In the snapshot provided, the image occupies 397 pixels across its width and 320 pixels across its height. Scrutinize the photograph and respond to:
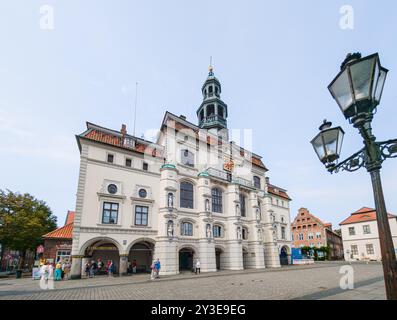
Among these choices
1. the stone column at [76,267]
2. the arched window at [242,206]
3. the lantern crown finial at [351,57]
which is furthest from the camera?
the arched window at [242,206]

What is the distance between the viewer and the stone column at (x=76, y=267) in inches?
754

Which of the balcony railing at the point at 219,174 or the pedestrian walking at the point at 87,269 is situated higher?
the balcony railing at the point at 219,174

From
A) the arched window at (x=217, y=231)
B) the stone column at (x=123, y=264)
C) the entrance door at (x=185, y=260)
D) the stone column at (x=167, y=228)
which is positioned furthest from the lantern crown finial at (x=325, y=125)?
the entrance door at (x=185, y=260)

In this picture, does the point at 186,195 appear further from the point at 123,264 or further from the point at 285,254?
the point at 285,254

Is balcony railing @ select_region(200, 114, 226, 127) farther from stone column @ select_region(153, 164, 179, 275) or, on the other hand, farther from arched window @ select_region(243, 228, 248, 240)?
arched window @ select_region(243, 228, 248, 240)

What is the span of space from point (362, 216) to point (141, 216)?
50823 mm

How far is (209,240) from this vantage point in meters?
25.8

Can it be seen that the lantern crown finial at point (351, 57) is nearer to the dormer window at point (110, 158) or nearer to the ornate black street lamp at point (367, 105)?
the ornate black street lamp at point (367, 105)

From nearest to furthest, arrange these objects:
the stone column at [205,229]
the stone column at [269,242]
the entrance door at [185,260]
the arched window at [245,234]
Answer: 1. the stone column at [205,229]
2. the entrance door at [185,260]
3. the arched window at [245,234]
4. the stone column at [269,242]

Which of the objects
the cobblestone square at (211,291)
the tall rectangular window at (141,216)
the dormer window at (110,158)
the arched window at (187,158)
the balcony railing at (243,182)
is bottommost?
the cobblestone square at (211,291)

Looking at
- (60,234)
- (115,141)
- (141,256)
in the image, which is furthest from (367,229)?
(60,234)

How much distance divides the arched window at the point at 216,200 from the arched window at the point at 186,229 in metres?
4.20
